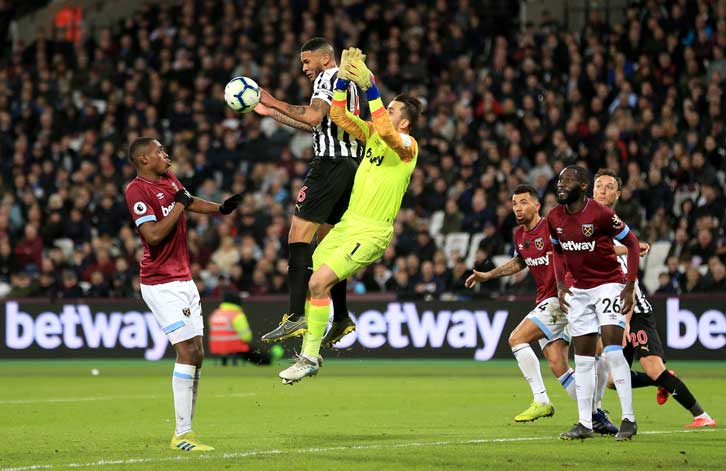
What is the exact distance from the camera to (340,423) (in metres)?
12.5

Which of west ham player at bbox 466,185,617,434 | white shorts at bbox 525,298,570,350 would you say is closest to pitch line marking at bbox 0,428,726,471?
west ham player at bbox 466,185,617,434

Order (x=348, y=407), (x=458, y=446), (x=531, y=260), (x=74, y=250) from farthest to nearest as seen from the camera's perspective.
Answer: (x=74, y=250)
(x=348, y=407)
(x=531, y=260)
(x=458, y=446)

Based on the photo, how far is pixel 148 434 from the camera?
11.5 meters

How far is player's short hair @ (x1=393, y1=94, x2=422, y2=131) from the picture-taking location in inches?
411

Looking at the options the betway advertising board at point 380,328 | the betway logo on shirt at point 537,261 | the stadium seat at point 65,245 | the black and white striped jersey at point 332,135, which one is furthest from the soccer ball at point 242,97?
the stadium seat at point 65,245

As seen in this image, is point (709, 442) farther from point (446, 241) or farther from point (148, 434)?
point (446, 241)

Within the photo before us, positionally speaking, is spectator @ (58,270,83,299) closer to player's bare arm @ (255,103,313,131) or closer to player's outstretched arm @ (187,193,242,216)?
player's outstretched arm @ (187,193,242,216)

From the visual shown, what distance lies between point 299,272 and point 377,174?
3.57 feet

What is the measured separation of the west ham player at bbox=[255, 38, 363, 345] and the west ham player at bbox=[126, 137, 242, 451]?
0.65 metres

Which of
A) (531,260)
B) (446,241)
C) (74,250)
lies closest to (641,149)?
(446,241)

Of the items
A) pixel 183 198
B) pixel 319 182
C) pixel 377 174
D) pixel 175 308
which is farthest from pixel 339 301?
pixel 183 198

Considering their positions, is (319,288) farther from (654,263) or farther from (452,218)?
(452,218)

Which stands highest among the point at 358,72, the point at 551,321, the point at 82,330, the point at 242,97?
the point at 358,72

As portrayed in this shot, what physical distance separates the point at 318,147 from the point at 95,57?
20393 millimetres
